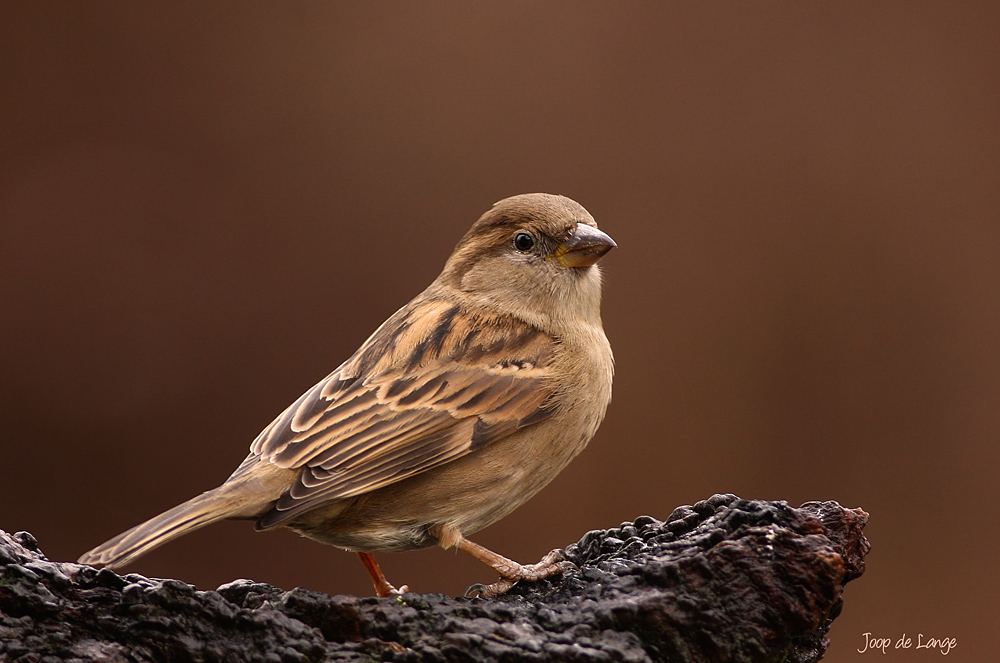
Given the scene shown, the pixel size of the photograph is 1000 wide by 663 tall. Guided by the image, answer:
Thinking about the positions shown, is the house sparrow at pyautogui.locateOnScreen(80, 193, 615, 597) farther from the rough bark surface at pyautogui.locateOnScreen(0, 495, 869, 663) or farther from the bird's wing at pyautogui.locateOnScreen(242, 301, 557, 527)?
the rough bark surface at pyautogui.locateOnScreen(0, 495, 869, 663)

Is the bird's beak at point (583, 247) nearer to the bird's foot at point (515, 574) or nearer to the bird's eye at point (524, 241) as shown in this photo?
the bird's eye at point (524, 241)

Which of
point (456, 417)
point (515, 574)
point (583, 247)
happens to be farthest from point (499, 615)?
point (583, 247)

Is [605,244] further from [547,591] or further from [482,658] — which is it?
[482,658]

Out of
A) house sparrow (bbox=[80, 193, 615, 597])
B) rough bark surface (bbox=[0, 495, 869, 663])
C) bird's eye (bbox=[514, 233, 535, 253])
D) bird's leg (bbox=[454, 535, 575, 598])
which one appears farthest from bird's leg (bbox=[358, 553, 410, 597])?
bird's eye (bbox=[514, 233, 535, 253])

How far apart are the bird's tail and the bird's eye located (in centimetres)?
142

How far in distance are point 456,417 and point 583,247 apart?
0.85 m

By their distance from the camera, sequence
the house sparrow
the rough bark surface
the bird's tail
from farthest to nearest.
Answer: the house sparrow → the bird's tail → the rough bark surface

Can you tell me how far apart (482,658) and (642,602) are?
41cm

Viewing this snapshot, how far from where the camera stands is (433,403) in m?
2.91

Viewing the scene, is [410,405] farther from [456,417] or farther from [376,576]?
[376,576]

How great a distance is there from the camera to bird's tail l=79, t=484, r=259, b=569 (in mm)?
2236

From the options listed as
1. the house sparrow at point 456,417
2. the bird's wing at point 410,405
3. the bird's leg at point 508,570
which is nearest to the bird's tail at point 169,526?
the house sparrow at point 456,417

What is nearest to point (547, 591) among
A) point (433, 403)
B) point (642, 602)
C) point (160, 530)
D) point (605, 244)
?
point (642, 602)

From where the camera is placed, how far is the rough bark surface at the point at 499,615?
2117 millimetres
